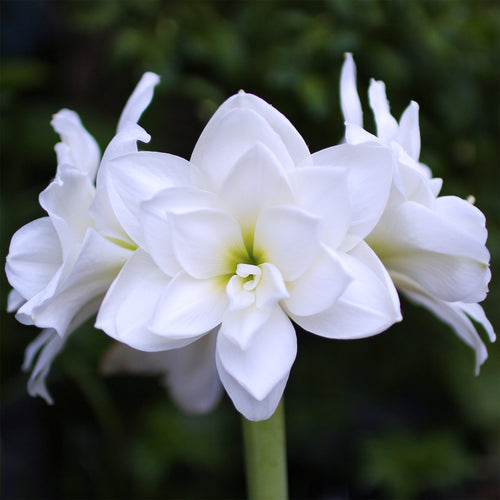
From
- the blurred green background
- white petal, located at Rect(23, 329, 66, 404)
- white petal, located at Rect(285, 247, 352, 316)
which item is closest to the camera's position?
white petal, located at Rect(285, 247, 352, 316)

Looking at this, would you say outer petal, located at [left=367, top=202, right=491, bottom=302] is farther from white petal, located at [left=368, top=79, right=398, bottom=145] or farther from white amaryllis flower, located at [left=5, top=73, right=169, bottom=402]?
white amaryllis flower, located at [left=5, top=73, right=169, bottom=402]

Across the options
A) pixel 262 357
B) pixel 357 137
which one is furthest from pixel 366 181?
pixel 262 357

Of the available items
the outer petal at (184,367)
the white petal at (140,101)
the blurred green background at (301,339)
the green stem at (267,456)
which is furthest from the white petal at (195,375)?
the blurred green background at (301,339)

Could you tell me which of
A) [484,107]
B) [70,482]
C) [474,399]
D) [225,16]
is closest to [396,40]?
[484,107]

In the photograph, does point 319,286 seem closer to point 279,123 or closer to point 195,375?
point 279,123

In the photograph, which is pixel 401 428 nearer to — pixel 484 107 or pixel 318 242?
pixel 484 107

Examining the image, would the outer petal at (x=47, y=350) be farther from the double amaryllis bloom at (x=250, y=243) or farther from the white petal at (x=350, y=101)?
the white petal at (x=350, y=101)

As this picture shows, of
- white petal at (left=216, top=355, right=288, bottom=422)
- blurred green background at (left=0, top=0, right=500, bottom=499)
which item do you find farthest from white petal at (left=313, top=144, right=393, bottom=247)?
blurred green background at (left=0, top=0, right=500, bottom=499)
